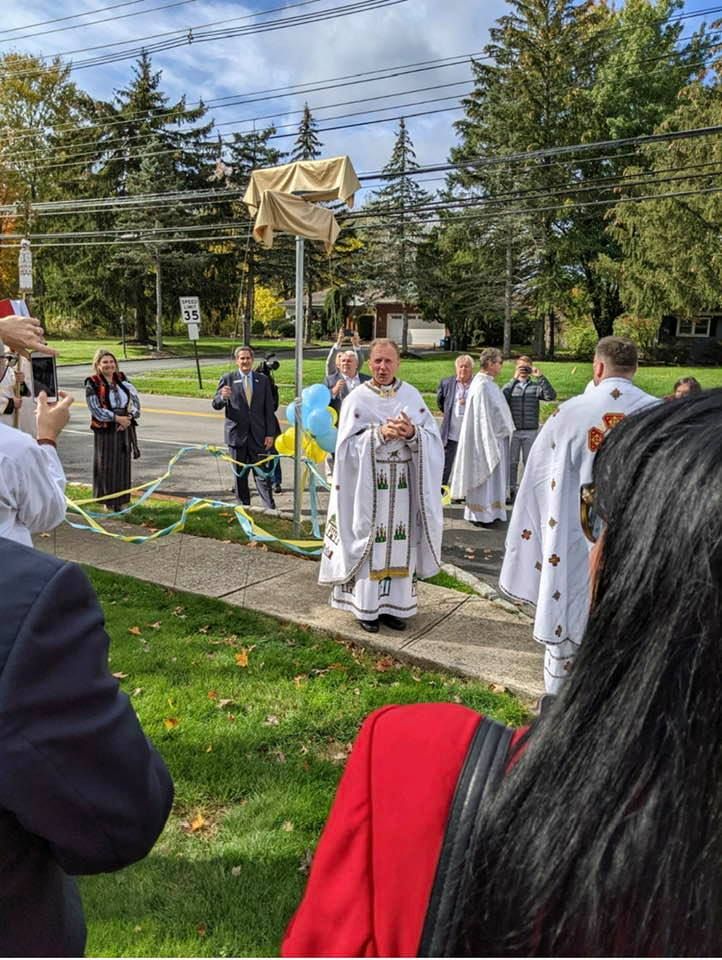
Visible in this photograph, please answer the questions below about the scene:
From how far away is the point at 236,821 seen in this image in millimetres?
3416

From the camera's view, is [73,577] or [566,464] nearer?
[73,577]

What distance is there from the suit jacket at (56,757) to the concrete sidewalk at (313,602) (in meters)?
3.84

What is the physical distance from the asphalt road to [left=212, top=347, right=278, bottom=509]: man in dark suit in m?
0.69

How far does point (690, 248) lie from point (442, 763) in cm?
3675

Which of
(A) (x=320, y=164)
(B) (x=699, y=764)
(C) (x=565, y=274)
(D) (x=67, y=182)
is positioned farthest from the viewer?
(D) (x=67, y=182)

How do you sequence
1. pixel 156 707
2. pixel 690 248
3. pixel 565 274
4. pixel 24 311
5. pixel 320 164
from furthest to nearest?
pixel 565 274 < pixel 690 248 < pixel 320 164 < pixel 156 707 < pixel 24 311

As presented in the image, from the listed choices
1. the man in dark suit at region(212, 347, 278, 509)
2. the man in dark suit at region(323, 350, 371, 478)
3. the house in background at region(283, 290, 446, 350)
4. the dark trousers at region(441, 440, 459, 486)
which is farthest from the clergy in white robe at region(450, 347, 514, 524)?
the house in background at region(283, 290, 446, 350)

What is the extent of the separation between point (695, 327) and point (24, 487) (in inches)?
1917

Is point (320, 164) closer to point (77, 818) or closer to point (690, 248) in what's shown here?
point (77, 818)

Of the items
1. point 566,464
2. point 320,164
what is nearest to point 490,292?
point 320,164

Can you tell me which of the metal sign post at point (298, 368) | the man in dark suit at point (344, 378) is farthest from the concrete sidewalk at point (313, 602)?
the man in dark suit at point (344, 378)

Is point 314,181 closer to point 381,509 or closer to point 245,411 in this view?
point 381,509

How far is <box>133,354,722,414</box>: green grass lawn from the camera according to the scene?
81.7 feet

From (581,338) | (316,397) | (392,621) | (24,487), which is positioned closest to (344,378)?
(316,397)
